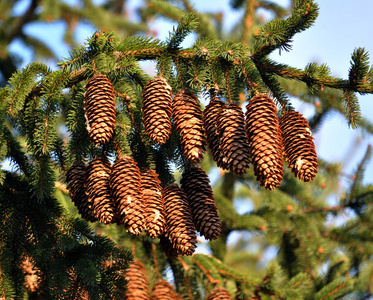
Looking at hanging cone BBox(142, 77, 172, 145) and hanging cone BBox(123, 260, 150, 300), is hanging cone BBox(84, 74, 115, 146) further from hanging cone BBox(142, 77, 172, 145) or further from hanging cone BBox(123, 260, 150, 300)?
hanging cone BBox(123, 260, 150, 300)

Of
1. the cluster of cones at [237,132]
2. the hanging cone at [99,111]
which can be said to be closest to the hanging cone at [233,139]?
the cluster of cones at [237,132]

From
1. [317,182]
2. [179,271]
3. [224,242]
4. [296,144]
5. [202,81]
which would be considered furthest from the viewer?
[317,182]

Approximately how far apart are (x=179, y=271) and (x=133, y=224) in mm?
1449

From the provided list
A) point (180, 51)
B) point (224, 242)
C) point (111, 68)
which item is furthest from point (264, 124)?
point (224, 242)

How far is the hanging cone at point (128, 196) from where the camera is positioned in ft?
5.39

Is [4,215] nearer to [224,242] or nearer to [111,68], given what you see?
[111,68]

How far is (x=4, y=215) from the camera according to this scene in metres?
2.12

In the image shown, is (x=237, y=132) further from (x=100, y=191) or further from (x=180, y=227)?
(x=100, y=191)

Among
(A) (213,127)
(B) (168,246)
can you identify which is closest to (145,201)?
(B) (168,246)

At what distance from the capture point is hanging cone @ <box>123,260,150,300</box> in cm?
218

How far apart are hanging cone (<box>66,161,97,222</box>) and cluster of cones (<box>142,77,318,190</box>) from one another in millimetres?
455

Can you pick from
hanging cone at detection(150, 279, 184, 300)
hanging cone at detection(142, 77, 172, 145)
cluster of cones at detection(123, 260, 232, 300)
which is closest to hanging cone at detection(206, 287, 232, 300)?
cluster of cones at detection(123, 260, 232, 300)

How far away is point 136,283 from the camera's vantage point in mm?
2230

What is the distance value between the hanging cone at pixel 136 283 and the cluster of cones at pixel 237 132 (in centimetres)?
80
